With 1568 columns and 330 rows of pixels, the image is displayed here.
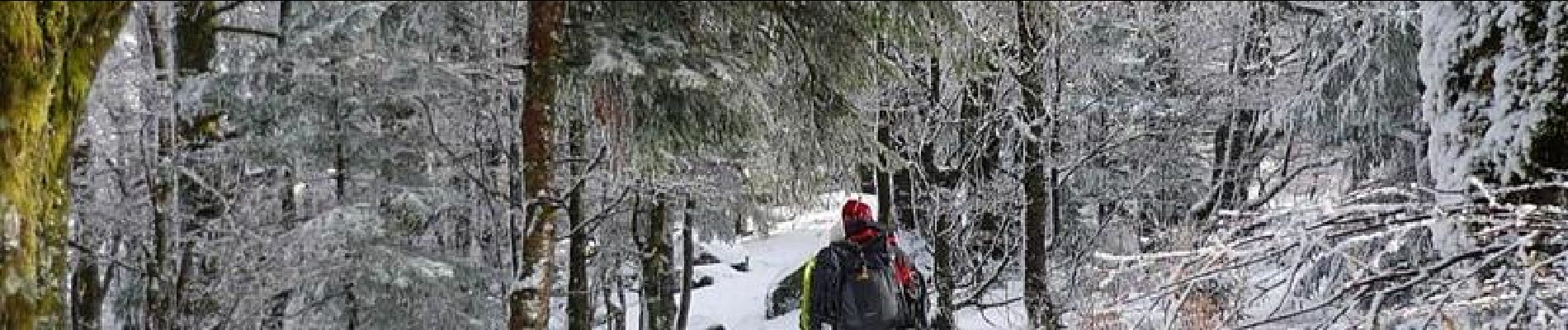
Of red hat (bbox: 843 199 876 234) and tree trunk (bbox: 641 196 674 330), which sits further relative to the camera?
tree trunk (bbox: 641 196 674 330)

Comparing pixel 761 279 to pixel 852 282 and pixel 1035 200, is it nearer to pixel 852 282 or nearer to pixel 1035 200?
pixel 1035 200

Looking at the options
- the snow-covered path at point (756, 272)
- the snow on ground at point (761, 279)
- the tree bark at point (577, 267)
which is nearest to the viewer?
the tree bark at point (577, 267)

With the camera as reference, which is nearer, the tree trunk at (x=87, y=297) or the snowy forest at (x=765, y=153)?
the snowy forest at (x=765, y=153)

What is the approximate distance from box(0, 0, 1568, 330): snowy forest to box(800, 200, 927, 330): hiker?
0.15m

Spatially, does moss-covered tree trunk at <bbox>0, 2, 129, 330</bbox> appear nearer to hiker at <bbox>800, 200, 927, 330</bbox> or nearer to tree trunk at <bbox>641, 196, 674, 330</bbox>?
hiker at <bbox>800, 200, 927, 330</bbox>

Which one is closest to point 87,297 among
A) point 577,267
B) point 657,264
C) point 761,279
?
point 657,264

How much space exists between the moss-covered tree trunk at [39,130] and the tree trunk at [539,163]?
4.35ft

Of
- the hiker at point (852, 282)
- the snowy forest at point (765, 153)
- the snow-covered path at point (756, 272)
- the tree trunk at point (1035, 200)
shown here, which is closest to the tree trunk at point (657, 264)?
the snowy forest at point (765, 153)

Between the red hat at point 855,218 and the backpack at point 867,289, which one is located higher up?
the red hat at point 855,218

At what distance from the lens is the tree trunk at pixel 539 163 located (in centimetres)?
475

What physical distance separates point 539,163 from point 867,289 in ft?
7.90

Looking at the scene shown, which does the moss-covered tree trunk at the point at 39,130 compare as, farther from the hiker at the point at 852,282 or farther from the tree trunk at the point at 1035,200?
the tree trunk at the point at 1035,200

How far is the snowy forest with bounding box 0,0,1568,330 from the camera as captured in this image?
3.74m

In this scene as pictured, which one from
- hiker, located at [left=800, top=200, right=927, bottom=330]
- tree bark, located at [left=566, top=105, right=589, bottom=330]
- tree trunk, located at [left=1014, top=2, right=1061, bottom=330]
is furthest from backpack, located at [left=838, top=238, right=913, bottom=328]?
tree trunk, located at [left=1014, top=2, right=1061, bottom=330]
